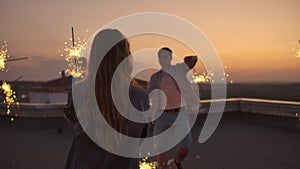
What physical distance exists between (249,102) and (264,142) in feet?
10.9

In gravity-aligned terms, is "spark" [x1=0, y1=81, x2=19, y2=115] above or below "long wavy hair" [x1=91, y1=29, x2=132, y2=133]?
below

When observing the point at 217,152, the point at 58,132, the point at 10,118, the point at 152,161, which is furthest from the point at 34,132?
the point at 217,152

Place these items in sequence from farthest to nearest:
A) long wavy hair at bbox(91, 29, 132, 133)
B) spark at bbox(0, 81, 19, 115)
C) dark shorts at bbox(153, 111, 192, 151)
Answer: spark at bbox(0, 81, 19, 115) → dark shorts at bbox(153, 111, 192, 151) → long wavy hair at bbox(91, 29, 132, 133)

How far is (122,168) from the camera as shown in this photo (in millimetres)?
1381

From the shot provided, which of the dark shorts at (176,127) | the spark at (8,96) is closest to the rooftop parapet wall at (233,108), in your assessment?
the spark at (8,96)

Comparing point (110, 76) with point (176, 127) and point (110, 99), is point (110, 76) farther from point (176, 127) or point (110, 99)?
point (176, 127)

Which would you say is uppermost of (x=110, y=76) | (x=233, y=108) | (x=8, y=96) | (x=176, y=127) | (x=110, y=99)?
(x=110, y=76)

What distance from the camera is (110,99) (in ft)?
4.33

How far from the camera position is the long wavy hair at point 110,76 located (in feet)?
4.27

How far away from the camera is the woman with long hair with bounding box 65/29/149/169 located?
1.31 metres

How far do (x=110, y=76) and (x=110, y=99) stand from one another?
5.0 inches

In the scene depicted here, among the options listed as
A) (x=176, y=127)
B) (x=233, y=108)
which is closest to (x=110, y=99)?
(x=176, y=127)

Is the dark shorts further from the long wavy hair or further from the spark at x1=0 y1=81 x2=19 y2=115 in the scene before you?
the spark at x1=0 y1=81 x2=19 y2=115

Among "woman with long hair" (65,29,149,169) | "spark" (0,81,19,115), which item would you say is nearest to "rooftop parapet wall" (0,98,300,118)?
"spark" (0,81,19,115)
